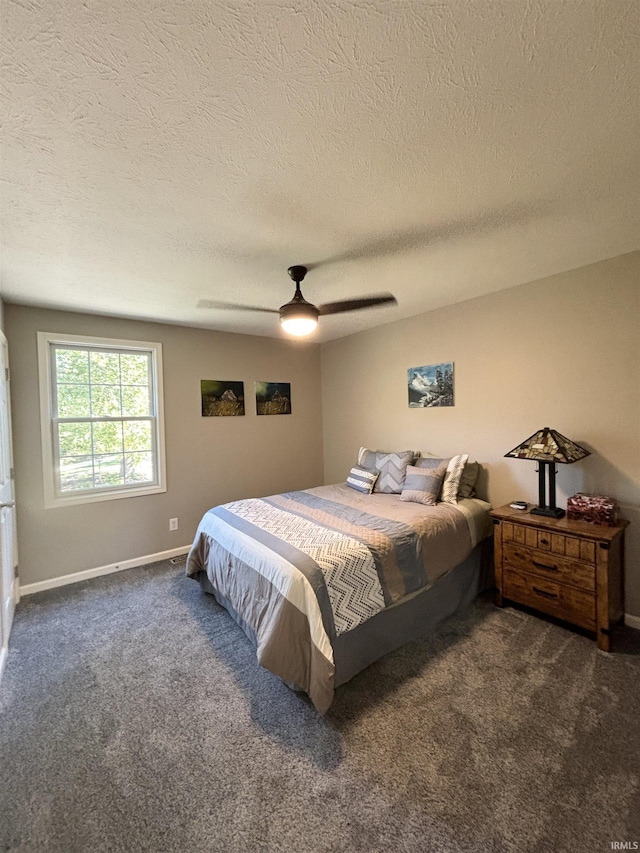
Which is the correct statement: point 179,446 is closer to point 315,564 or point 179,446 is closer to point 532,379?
point 315,564

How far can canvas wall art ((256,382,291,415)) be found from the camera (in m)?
4.32

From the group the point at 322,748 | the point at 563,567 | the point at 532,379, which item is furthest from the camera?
the point at 532,379

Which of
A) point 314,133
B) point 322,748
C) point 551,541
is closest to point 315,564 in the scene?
point 322,748

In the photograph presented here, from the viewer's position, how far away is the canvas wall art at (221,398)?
12.9 ft

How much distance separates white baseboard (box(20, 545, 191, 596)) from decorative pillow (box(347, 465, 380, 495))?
197cm

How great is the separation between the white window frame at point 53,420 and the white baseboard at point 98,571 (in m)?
0.65

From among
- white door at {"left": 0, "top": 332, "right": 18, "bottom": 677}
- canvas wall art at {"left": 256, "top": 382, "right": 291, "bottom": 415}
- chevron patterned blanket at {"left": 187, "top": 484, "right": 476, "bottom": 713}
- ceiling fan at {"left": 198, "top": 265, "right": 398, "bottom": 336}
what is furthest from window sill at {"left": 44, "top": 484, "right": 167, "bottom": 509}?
ceiling fan at {"left": 198, "top": 265, "right": 398, "bottom": 336}

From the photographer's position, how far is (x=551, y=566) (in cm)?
236

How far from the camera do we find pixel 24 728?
1699 millimetres

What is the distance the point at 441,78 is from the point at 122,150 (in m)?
1.13

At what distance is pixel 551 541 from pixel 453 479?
0.86 meters

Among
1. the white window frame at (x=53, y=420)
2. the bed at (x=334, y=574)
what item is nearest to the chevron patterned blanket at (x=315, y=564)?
the bed at (x=334, y=574)

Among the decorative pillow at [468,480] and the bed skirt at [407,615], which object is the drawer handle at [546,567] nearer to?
the bed skirt at [407,615]

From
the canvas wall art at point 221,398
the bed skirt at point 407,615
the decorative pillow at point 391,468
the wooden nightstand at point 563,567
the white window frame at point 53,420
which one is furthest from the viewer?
the canvas wall art at point 221,398
